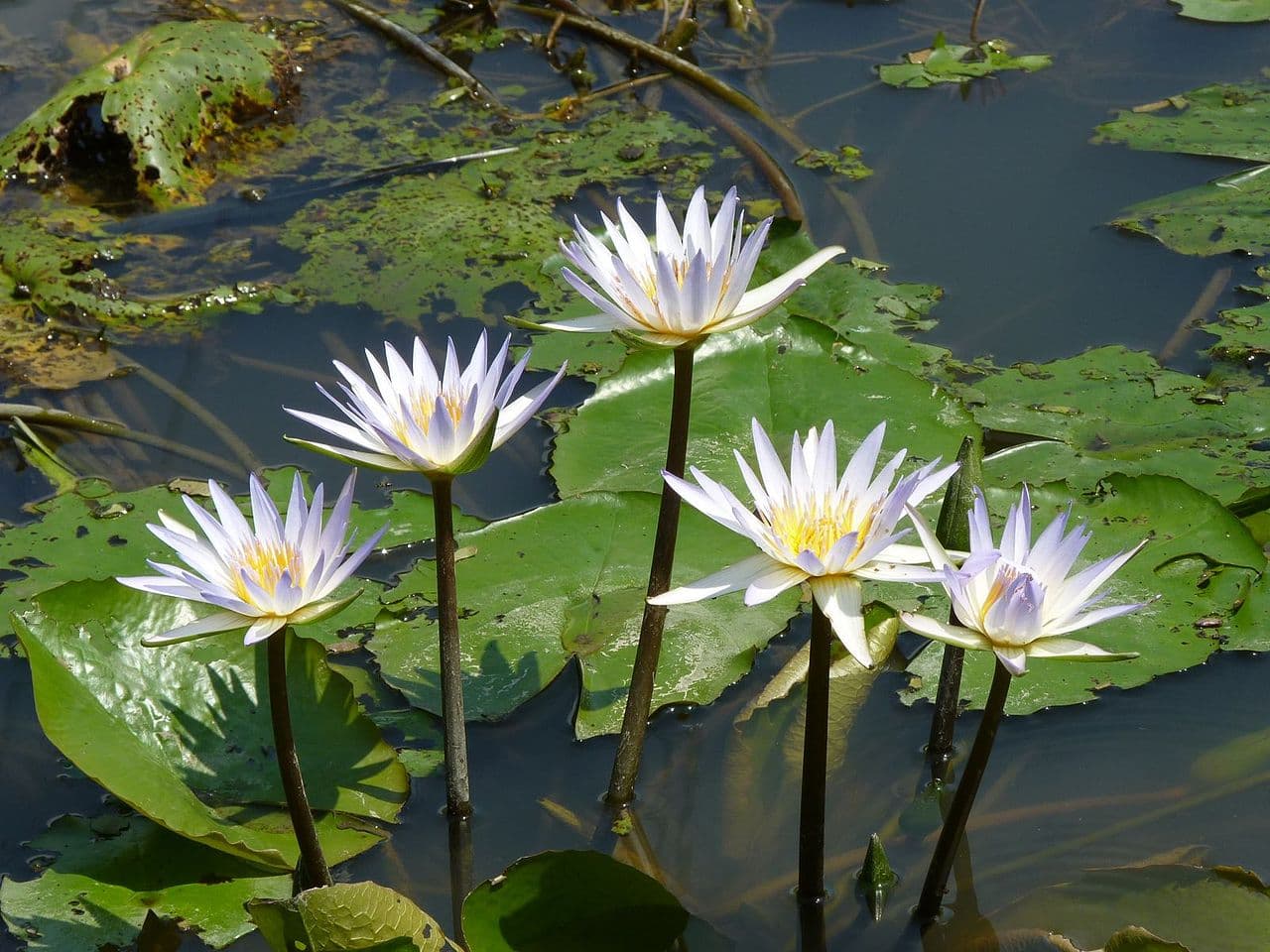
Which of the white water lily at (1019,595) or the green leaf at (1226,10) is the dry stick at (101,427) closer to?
the white water lily at (1019,595)

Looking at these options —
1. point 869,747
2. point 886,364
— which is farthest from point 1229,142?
point 869,747

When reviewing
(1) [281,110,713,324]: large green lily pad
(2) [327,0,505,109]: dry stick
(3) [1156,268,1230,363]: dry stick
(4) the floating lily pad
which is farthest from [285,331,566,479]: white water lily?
(4) the floating lily pad

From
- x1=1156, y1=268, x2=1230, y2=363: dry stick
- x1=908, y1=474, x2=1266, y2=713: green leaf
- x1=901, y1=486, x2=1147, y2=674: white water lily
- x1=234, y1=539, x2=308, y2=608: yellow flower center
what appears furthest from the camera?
x1=1156, y1=268, x2=1230, y2=363: dry stick

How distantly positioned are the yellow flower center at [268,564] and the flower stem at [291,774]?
9 cm

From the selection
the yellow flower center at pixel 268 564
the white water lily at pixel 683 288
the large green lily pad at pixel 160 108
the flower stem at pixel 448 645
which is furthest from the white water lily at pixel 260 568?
the large green lily pad at pixel 160 108

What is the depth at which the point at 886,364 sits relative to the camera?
10.8ft

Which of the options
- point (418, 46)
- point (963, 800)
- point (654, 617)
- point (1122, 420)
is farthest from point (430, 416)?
point (418, 46)

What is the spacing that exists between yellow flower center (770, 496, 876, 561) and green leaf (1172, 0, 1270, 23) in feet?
15.5

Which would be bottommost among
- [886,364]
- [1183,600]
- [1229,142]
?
[1183,600]

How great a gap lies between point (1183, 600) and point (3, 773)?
2630 millimetres

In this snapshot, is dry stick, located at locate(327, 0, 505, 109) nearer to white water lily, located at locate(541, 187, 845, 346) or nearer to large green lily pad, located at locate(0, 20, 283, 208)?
large green lily pad, located at locate(0, 20, 283, 208)

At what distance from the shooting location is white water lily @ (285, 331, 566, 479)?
6.47 ft

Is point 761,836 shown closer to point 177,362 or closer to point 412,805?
point 412,805

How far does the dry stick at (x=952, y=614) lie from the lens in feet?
7.00
